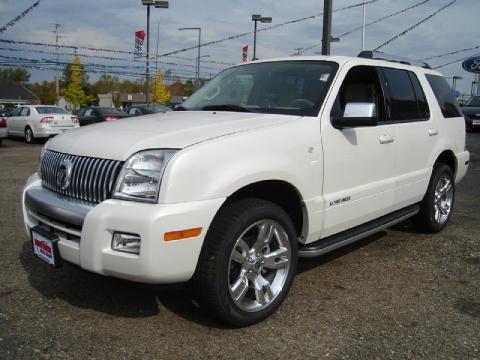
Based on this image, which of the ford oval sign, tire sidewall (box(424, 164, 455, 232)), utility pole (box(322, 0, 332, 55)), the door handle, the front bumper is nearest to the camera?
the front bumper

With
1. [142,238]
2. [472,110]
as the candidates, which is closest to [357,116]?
[142,238]

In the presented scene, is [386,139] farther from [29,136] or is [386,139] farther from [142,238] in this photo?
[29,136]

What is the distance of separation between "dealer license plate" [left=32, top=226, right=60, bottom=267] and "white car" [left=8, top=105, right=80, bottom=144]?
14.8m

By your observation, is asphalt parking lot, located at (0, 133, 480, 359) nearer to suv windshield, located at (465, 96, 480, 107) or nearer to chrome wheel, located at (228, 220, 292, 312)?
chrome wheel, located at (228, 220, 292, 312)

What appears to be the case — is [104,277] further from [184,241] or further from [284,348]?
[284,348]

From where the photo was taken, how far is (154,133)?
9.68 ft

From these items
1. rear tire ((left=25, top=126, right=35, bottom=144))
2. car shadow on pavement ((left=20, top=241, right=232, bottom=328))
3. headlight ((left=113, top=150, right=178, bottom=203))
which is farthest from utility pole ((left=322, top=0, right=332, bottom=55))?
rear tire ((left=25, top=126, right=35, bottom=144))

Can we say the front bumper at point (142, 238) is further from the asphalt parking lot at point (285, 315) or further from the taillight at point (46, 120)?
the taillight at point (46, 120)

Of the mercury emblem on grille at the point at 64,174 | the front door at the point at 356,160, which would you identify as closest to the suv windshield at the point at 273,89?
the front door at the point at 356,160

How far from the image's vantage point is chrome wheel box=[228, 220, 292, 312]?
9.85ft

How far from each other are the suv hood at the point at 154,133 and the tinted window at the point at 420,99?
2.03 meters

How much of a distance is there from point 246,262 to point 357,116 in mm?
1345

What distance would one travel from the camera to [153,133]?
295cm

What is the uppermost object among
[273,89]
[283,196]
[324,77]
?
[324,77]
